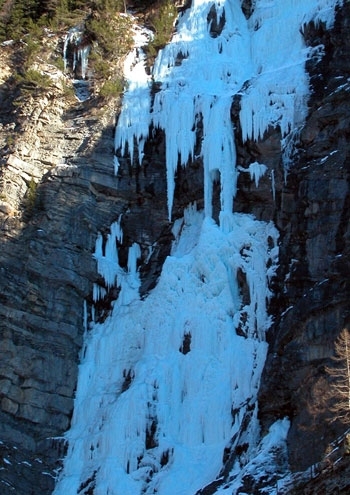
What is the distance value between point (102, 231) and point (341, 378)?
11.6 m

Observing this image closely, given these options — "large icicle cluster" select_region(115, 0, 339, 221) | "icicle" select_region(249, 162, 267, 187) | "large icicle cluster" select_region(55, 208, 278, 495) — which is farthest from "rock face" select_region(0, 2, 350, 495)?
"large icicle cluster" select_region(55, 208, 278, 495)

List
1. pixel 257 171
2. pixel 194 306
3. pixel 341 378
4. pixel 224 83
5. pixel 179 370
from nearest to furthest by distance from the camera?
pixel 341 378 < pixel 179 370 < pixel 194 306 < pixel 257 171 < pixel 224 83

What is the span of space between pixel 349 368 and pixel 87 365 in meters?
10.3

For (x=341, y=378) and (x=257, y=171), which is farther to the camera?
(x=257, y=171)

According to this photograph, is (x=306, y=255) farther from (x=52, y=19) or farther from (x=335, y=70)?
(x=52, y=19)

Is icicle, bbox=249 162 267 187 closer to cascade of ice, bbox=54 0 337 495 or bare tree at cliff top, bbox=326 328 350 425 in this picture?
cascade of ice, bbox=54 0 337 495

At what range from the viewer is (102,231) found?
2925 centimetres

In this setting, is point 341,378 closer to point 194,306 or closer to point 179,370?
point 179,370

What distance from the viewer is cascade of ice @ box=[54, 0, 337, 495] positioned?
24172 mm

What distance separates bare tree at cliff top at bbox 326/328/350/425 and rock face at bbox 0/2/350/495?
442 millimetres

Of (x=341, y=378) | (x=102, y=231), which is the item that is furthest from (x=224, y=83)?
(x=341, y=378)

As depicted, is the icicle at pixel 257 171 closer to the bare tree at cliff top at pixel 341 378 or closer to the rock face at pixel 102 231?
the rock face at pixel 102 231

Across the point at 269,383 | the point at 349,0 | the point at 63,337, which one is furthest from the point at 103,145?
the point at 269,383

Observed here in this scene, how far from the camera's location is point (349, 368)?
62.5ft
